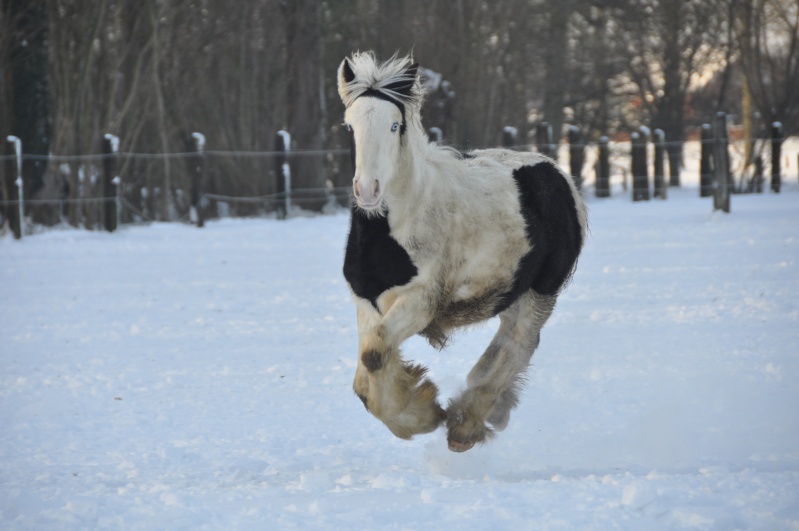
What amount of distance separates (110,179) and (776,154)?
14.4 m

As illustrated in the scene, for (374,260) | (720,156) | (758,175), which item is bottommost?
(374,260)

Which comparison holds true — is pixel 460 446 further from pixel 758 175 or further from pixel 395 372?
pixel 758 175

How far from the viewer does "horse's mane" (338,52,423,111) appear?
441cm

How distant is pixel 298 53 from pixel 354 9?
4485 mm

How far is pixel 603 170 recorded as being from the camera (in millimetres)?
23812

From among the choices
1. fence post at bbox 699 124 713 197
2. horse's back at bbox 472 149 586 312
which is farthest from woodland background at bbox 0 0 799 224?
horse's back at bbox 472 149 586 312

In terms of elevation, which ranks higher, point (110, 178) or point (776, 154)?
point (776, 154)

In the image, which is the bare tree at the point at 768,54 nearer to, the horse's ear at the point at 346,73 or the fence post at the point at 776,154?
the fence post at the point at 776,154

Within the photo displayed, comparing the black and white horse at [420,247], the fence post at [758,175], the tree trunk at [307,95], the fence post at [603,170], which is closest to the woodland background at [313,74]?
the tree trunk at [307,95]

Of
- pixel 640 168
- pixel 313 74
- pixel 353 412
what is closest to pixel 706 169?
pixel 640 168

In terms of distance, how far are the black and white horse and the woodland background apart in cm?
893

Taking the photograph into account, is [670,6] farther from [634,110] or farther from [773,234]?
[773,234]

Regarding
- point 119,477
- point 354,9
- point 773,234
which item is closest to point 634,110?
point 354,9

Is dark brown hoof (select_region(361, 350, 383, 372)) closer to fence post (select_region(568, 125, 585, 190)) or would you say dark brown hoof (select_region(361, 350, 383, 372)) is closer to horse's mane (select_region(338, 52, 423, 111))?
horse's mane (select_region(338, 52, 423, 111))
